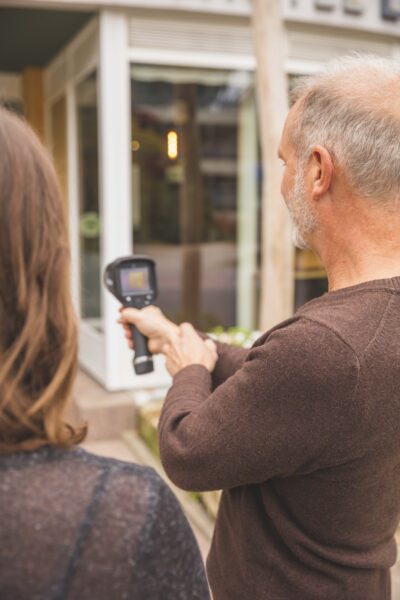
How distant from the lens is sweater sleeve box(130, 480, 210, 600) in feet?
2.72

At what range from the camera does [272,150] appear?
3.89 m

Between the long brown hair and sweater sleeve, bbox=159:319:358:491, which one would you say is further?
sweater sleeve, bbox=159:319:358:491

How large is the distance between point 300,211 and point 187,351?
1.30 ft

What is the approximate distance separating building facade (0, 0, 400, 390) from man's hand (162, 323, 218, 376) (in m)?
3.52

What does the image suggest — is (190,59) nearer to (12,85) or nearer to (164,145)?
(164,145)

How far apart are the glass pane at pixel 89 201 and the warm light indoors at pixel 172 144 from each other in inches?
23.9

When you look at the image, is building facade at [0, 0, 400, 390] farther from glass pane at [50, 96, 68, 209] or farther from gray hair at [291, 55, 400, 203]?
gray hair at [291, 55, 400, 203]

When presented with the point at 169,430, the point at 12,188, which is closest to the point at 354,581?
the point at 169,430

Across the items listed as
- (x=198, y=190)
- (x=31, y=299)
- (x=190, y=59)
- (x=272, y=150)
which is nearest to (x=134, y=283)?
(x=31, y=299)

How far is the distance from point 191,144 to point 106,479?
515 centimetres

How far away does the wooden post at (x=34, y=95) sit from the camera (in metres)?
6.96

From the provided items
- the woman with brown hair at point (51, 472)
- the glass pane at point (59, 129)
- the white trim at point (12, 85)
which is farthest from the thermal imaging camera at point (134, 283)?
the white trim at point (12, 85)

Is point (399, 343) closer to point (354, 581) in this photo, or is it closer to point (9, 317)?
point (354, 581)

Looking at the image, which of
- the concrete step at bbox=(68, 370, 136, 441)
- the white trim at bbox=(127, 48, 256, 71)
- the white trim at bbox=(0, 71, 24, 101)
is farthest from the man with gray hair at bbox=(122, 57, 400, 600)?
the white trim at bbox=(0, 71, 24, 101)
